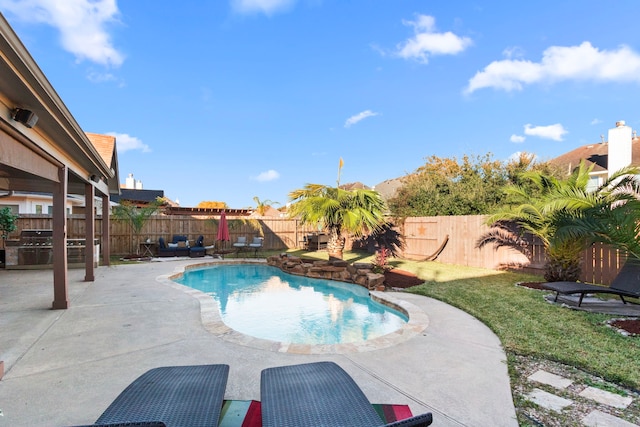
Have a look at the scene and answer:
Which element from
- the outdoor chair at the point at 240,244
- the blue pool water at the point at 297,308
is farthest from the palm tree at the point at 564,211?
the outdoor chair at the point at 240,244

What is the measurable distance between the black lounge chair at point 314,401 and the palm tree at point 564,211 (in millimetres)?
6304

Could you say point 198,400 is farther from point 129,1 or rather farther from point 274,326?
point 129,1

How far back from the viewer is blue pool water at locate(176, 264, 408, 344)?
212 inches

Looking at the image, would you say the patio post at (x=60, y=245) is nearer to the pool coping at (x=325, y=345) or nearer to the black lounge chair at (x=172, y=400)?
the pool coping at (x=325, y=345)

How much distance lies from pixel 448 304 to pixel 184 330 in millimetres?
4659

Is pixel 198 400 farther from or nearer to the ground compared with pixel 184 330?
farther from the ground

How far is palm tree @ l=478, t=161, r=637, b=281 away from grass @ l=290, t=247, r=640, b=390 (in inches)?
48.1

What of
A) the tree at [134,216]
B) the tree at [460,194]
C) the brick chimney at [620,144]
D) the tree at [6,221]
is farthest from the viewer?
the brick chimney at [620,144]

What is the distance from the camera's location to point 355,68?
15117 millimetres

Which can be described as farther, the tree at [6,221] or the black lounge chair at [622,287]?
the tree at [6,221]

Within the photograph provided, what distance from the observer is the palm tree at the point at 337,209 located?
32.8 ft

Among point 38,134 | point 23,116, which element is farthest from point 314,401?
point 38,134

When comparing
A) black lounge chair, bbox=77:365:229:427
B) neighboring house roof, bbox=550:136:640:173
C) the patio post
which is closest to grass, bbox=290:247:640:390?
black lounge chair, bbox=77:365:229:427

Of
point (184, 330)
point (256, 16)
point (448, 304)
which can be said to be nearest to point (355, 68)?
point (256, 16)
